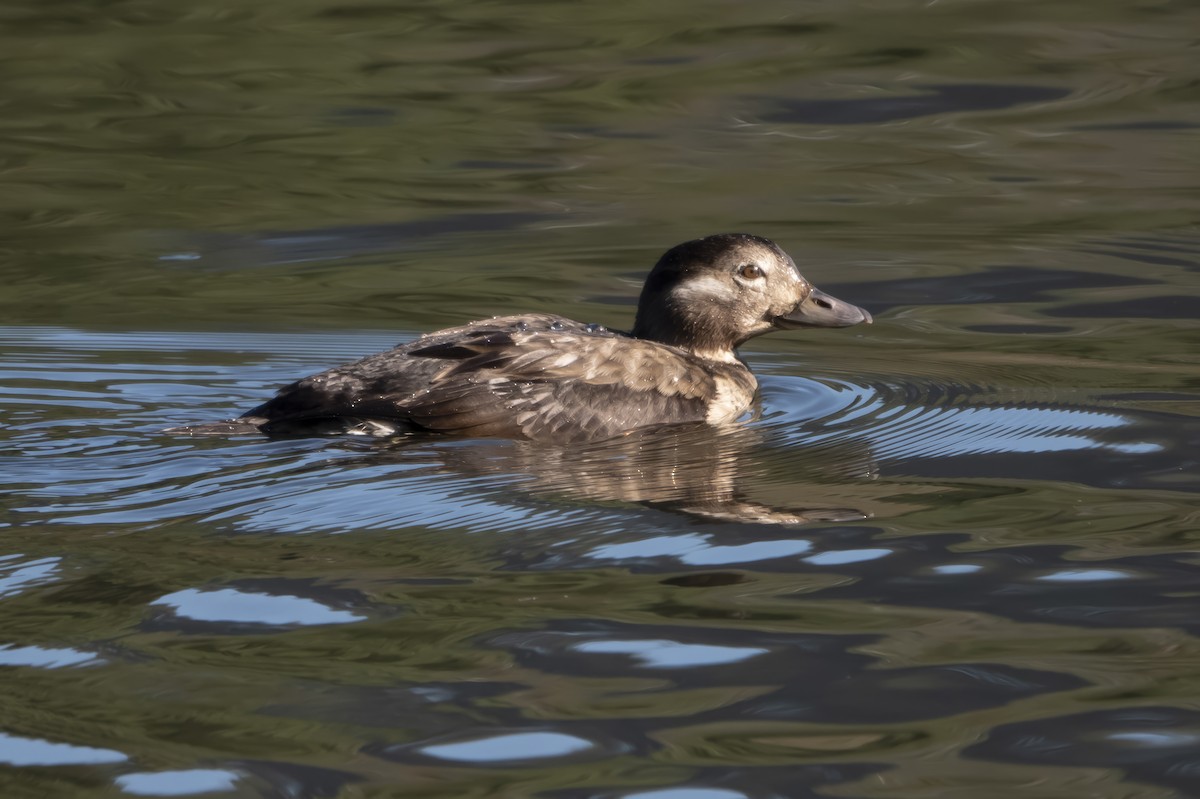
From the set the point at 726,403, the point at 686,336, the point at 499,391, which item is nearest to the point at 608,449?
the point at 499,391

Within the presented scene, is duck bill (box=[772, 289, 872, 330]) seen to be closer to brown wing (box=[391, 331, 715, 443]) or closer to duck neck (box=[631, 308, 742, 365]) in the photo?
duck neck (box=[631, 308, 742, 365])

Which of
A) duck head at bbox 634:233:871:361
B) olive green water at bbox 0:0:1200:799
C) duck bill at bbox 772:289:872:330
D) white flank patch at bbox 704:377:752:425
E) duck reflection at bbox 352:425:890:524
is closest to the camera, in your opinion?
olive green water at bbox 0:0:1200:799

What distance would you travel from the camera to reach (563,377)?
7121mm

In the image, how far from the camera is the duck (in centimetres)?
690

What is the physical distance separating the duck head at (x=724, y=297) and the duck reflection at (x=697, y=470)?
0.90 metres

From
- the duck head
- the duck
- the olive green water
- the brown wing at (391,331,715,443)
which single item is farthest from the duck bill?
the brown wing at (391,331,715,443)

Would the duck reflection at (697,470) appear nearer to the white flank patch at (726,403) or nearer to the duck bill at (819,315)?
the white flank patch at (726,403)

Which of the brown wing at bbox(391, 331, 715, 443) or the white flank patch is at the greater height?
the brown wing at bbox(391, 331, 715, 443)

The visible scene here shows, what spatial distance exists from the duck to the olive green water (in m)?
0.18

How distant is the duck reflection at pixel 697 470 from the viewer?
5922 mm

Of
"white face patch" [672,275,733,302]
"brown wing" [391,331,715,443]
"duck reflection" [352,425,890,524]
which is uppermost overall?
"white face patch" [672,275,733,302]

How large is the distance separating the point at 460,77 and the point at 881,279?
6.11 meters

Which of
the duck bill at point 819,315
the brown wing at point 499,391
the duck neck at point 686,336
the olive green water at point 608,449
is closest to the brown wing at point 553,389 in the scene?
the brown wing at point 499,391

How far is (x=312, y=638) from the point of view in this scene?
465 cm
